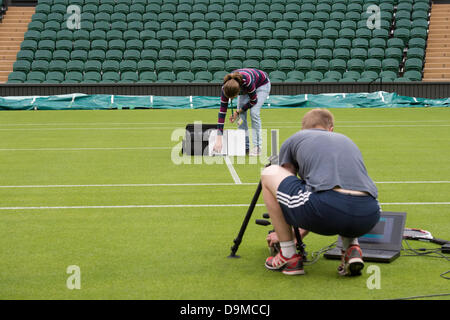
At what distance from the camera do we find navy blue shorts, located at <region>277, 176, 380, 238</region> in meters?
4.58

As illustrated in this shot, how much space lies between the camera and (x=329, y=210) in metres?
4.57

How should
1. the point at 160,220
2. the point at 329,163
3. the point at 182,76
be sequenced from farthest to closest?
the point at 182,76, the point at 160,220, the point at 329,163

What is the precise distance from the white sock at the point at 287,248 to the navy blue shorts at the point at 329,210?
0.83ft

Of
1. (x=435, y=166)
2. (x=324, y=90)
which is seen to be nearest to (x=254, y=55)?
(x=324, y=90)

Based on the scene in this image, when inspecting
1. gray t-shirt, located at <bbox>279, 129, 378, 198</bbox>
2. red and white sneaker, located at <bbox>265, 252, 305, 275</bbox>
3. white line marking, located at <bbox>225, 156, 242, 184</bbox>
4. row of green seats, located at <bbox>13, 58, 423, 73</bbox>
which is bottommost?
white line marking, located at <bbox>225, 156, 242, 184</bbox>

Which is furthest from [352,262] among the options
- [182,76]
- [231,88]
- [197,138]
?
[182,76]

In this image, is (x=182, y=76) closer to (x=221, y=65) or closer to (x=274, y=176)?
(x=221, y=65)

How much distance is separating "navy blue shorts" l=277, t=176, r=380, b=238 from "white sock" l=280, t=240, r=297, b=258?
0.25m

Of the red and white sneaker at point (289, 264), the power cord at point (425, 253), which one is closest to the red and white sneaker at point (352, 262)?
the red and white sneaker at point (289, 264)

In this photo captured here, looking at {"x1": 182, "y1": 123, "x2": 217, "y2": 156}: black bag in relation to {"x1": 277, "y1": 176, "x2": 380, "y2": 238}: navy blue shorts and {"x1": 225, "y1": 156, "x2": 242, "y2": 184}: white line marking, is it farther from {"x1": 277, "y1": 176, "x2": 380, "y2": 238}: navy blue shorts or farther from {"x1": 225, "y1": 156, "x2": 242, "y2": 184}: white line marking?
{"x1": 277, "y1": 176, "x2": 380, "y2": 238}: navy blue shorts

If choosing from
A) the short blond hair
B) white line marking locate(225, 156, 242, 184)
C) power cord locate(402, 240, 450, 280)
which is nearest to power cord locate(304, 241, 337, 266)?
power cord locate(402, 240, 450, 280)

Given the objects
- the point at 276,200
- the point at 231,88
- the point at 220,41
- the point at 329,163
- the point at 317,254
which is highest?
the point at 220,41

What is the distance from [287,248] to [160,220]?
2.28 m
